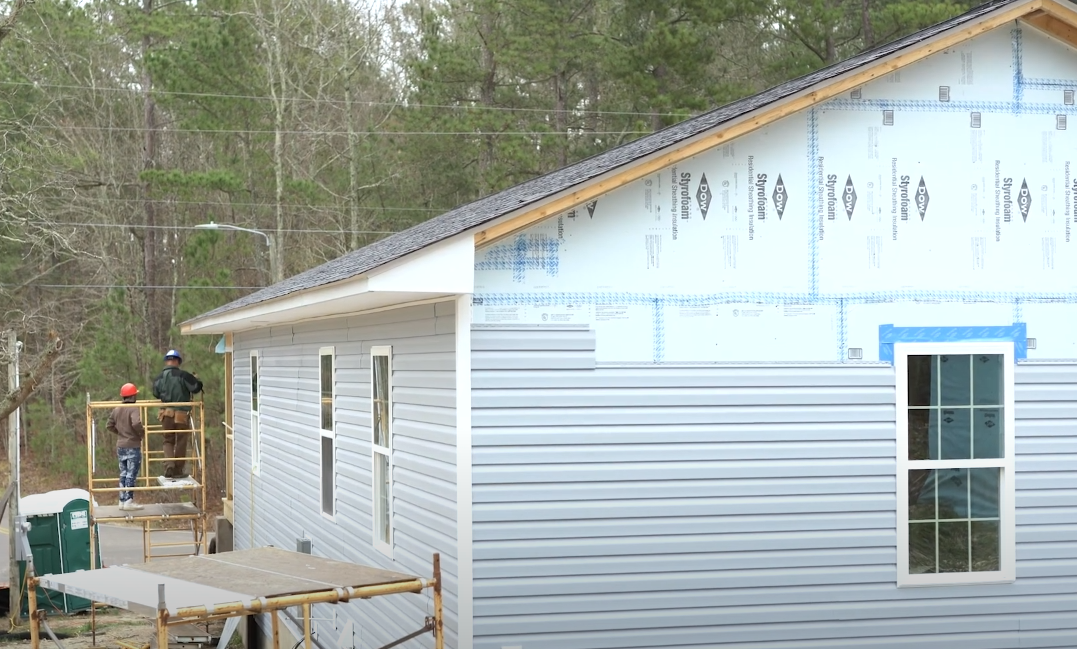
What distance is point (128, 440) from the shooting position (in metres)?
19.2

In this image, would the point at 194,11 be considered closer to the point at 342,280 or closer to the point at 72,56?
the point at 72,56

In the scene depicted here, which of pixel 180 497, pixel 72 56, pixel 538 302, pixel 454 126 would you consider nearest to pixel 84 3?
pixel 72 56

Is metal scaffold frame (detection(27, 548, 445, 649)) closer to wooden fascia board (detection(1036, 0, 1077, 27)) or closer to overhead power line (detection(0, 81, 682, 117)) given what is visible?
wooden fascia board (detection(1036, 0, 1077, 27))

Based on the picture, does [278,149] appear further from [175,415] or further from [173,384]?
[173,384]

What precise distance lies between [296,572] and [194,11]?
25.8 m

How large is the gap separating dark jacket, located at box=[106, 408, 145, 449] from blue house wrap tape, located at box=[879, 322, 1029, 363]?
13.2 metres

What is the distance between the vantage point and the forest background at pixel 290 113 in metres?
27.6

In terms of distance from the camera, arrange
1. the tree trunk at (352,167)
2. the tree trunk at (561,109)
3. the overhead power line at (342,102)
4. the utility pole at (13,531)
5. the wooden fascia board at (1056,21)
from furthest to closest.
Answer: the tree trunk at (352,167) → the tree trunk at (561,109) → the overhead power line at (342,102) → the utility pole at (13,531) → the wooden fascia board at (1056,21)

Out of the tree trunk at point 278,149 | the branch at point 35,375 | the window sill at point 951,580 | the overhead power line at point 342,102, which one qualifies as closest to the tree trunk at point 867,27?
the overhead power line at point 342,102

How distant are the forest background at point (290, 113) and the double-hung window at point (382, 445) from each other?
57.9 feet

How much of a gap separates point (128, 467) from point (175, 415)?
4.98 feet

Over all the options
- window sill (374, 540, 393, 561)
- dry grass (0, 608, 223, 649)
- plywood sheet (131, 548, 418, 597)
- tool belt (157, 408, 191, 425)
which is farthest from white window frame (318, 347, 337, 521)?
tool belt (157, 408, 191, 425)

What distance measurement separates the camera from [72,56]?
31.2 m

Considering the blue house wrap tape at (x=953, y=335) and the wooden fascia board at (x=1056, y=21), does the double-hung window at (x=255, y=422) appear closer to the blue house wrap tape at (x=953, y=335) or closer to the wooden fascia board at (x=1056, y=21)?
the blue house wrap tape at (x=953, y=335)
